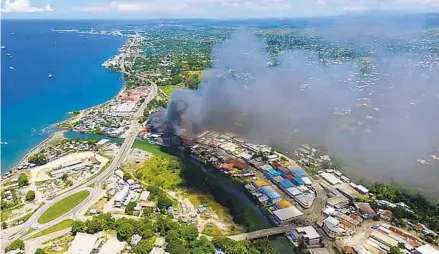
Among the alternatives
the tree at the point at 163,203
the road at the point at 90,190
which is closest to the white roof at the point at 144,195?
the tree at the point at 163,203

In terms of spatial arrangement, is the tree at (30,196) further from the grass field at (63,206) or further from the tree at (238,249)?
the tree at (238,249)

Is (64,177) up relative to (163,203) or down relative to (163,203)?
down

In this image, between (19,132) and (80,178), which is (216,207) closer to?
(80,178)

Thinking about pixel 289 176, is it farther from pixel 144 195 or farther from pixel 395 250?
pixel 144 195

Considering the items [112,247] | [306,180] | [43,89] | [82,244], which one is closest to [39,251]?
[82,244]

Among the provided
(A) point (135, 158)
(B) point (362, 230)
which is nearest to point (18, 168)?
(A) point (135, 158)

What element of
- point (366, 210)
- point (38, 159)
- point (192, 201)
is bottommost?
point (192, 201)

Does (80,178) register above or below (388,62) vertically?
below
